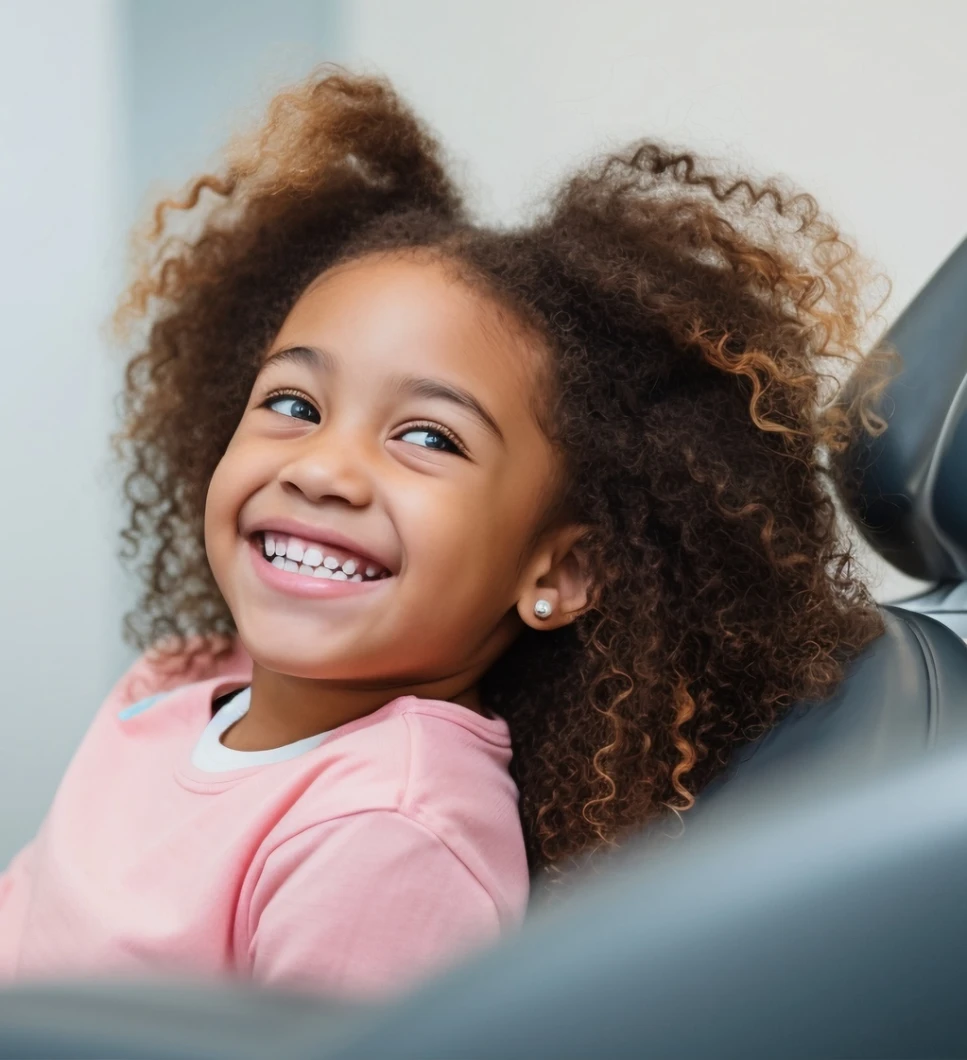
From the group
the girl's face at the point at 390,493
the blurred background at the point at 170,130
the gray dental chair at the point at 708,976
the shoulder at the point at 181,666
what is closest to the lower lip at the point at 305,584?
the girl's face at the point at 390,493

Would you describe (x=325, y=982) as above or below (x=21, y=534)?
above

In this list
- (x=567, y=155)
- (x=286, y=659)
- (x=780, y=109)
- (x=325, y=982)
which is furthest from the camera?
(x=567, y=155)

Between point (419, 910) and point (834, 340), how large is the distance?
1.47 feet

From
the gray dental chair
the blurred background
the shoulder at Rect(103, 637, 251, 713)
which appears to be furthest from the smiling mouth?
the blurred background

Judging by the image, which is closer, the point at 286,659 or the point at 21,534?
the point at 286,659

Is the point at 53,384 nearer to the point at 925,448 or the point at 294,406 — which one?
the point at 294,406

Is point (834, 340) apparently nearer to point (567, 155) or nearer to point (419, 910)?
point (419, 910)

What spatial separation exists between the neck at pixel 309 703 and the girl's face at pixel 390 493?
0.03ft

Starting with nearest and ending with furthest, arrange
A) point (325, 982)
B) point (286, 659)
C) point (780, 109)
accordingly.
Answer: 1. point (325, 982)
2. point (286, 659)
3. point (780, 109)

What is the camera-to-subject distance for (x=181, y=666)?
3.36ft

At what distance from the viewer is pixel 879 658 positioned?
703mm

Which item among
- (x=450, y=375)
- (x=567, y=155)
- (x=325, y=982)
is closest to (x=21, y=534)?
(x=567, y=155)

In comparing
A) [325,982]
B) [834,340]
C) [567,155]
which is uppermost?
[834,340]

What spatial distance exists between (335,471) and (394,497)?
0.04m
